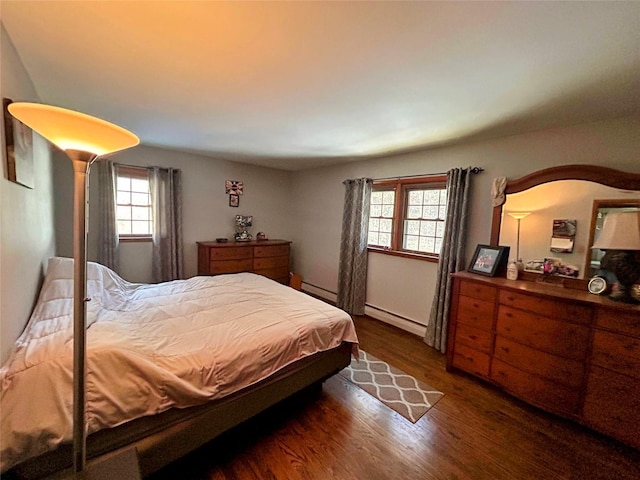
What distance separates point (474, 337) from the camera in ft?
7.82

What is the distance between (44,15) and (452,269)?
3494mm

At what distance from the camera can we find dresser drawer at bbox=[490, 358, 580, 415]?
1.88 m

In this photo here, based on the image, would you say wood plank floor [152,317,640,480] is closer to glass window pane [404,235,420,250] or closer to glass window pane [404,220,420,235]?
glass window pane [404,235,420,250]

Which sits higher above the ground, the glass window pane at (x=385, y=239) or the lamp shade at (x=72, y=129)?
the lamp shade at (x=72, y=129)

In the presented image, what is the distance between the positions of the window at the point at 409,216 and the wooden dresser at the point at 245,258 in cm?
166

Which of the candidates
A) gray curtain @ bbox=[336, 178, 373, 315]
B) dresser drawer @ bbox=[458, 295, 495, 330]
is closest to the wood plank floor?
dresser drawer @ bbox=[458, 295, 495, 330]

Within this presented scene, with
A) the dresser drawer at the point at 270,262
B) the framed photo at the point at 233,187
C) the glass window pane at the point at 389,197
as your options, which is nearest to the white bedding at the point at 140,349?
the dresser drawer at the point at 270,262

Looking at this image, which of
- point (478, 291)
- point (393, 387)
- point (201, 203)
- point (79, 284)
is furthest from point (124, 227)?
point (478, 291)

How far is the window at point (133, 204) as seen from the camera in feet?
11.8

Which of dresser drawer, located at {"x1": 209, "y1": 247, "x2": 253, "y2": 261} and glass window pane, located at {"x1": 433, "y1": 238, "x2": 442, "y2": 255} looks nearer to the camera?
glass window pane, located at {"x1": 433, "y1": 238, "x2": 442, "y2": 255}

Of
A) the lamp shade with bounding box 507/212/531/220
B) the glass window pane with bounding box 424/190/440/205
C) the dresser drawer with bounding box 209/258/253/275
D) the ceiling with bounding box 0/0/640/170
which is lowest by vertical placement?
the dresser drawer with bounding box 209/258/253/275

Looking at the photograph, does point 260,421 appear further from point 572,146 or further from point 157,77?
point 572,146

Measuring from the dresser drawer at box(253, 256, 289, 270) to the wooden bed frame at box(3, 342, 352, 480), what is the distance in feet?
8.78

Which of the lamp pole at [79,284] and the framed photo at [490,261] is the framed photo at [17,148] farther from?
the framed photo at [490,261]
